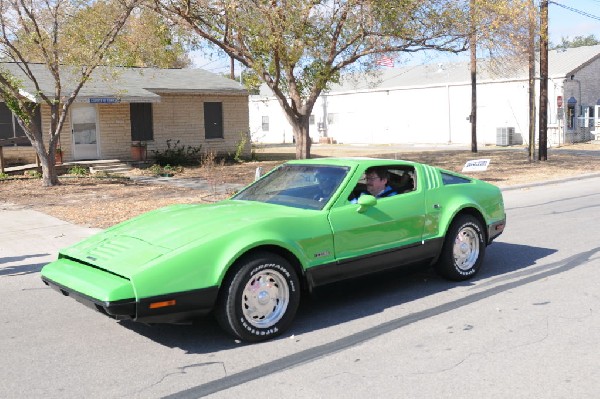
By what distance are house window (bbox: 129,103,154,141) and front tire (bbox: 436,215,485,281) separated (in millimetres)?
19886

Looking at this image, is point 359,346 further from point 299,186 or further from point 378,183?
point 378,183

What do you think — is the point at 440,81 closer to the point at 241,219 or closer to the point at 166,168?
the point at 166,168

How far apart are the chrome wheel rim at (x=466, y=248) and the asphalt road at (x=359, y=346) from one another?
206 millimetres

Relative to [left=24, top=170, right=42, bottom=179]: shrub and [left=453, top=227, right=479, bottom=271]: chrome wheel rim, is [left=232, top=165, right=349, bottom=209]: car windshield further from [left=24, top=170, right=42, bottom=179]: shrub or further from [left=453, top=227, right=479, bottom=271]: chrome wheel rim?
[left=24, top=170, right=42, bottom=179]: shrub

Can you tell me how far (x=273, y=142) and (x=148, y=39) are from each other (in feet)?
103

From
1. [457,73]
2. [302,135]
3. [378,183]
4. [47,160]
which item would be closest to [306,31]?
[302,135]

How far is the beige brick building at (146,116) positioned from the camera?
22203 millimetres

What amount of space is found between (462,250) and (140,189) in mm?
11441

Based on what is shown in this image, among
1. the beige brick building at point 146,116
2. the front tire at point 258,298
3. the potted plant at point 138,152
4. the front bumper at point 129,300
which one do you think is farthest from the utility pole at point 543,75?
the front bumper at point 129,300

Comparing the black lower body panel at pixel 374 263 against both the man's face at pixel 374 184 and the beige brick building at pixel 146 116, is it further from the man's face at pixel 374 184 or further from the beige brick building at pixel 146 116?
the beige brick building at pixel 146 116

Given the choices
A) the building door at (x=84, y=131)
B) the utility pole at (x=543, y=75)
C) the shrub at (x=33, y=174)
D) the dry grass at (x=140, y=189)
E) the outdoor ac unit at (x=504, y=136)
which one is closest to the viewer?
the dry grass at (x=140, y=189)

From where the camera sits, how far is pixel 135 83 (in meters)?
24.9

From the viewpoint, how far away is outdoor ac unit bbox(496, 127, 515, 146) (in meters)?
34.2

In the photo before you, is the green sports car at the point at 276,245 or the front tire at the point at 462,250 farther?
the front tire at the point at 462,250
